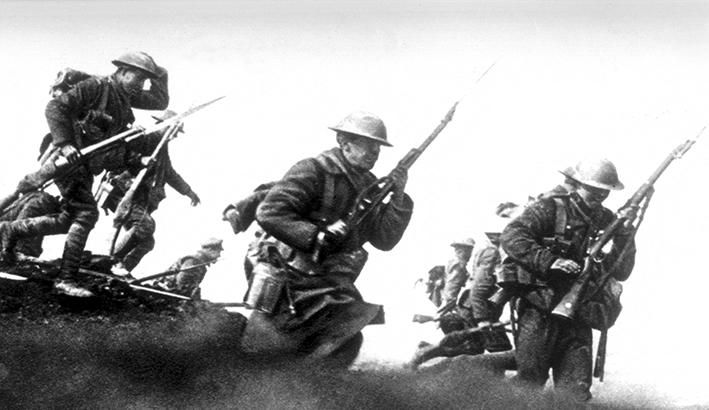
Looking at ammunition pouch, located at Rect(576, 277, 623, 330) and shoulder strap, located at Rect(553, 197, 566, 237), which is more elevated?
shoulder strap, located at Rect(553, 197, 566, 237)

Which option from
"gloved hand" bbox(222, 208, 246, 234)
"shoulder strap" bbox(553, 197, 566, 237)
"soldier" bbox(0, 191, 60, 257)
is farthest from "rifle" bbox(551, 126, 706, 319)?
"soldier" bbox(0, 191, 60, 257)

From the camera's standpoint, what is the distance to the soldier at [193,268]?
7375mm

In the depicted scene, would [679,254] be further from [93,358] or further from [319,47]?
[93,358]

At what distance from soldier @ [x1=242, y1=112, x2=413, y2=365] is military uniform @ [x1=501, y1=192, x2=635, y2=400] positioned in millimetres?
949

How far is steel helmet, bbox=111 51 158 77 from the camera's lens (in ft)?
22.4

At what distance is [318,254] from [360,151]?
0.68 metres

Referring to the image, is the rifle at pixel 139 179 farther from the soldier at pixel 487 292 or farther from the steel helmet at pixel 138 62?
the soldier at pixel 487 292

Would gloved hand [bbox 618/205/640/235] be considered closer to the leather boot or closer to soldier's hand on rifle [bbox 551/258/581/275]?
soldier's hand on rifle [bbox 551/258/581/275]

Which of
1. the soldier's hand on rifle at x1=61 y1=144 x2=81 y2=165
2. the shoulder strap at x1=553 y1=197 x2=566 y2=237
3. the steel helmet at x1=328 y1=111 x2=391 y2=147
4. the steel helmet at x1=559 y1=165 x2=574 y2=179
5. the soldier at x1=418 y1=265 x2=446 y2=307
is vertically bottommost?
the soldier at x1=418 y1=265 x2=446 y2=307

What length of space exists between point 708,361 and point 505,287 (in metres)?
1.50

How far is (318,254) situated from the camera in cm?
591

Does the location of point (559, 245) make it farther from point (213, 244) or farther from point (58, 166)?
point (58, 166)

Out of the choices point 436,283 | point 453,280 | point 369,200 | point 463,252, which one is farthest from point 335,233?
point 453,280

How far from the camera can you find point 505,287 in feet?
22.1
